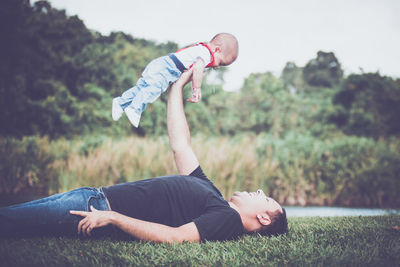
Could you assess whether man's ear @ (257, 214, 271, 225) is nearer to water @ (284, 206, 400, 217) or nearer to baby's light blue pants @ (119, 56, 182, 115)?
baby's light blue pants @ (119, 56, 182, 115)

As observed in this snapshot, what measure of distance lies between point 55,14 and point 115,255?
1702 centimetres

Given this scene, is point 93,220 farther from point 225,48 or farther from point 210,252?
point 225,48

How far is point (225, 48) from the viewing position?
3.38 m

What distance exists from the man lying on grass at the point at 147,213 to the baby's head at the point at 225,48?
138 cm

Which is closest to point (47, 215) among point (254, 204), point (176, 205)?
point (176, 205)

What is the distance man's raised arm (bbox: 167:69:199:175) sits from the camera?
2656mm

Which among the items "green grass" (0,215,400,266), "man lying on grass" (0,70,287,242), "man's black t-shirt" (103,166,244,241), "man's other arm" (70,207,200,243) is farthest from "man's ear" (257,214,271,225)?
"man's other arm" (70,207,200,243)

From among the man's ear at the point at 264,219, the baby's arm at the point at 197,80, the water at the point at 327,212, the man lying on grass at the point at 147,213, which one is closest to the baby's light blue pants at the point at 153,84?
the baby's arm at the point at 197,80

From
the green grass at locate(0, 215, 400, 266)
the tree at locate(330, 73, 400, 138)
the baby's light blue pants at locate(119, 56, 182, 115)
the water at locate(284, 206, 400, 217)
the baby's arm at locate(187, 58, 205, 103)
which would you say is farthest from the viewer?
the tree at locate(330, 73, 400, 138)

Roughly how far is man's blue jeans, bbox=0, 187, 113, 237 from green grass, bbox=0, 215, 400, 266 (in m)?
0.08

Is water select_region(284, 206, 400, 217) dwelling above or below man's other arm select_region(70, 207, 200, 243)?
below

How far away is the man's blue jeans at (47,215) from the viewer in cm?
207

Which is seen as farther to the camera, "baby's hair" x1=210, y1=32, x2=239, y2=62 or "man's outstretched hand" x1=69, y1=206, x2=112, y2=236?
"baby's hair" x1=210, y1=32, x2=239, y2=62

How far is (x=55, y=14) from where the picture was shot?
53.6 ft
